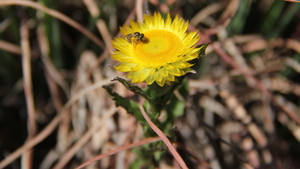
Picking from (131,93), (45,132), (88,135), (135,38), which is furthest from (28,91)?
(135,38)

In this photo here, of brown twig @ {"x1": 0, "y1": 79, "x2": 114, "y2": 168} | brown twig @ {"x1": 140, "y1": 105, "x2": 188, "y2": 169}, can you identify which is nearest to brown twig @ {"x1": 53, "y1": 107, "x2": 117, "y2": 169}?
brown twig @ {"x1": 0, "y1": 79, "x2": 114, "y2": 168}

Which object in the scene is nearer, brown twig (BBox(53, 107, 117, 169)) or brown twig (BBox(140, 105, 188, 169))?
brown twig (BBox(140, 105, 188, 169))

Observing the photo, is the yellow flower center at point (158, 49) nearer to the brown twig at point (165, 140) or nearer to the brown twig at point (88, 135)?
the brown twig at point (165, 140)

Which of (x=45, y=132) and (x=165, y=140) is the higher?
(x=165, y=140)

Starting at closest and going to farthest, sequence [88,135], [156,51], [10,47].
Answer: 1. [156,51]
2. [88,135]
3. [10,47]

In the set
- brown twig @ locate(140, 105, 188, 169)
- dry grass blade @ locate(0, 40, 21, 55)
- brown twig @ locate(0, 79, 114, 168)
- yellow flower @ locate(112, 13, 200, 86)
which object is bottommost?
brown twig @ locate(0, 79, 114, 168)

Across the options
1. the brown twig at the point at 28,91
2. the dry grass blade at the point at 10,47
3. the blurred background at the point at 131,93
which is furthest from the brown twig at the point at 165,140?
the dry grass blade at the point at 10,47

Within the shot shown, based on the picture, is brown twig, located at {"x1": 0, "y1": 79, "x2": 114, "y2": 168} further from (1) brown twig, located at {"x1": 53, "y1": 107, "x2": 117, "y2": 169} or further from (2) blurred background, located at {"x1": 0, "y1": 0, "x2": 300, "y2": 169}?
(1) brown twig, located at {"x1": 53, "y1": 107, "x2": 117, "y2": 169}

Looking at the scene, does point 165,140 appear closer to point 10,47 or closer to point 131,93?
point 131,93
